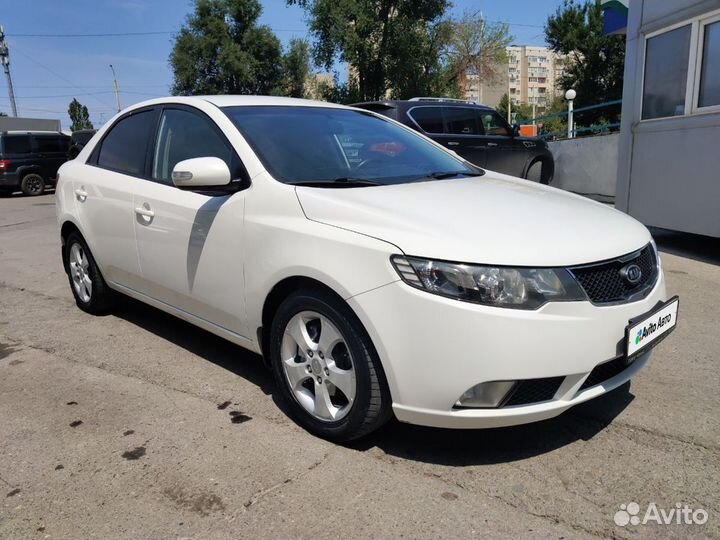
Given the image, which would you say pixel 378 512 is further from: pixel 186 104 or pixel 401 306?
pixel 186 104

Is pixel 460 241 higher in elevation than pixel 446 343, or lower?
higher

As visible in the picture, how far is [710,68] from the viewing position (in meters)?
6.47

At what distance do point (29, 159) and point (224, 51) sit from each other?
16.4 meters

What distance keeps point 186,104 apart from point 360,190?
4.83 ft

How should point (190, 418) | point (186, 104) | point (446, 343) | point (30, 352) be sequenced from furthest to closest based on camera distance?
point (30, 352) < point (186, 104) < point (190, 418) < point (446, 343)

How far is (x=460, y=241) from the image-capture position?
2383mm

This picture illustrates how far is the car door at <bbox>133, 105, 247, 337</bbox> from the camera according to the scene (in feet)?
10.3

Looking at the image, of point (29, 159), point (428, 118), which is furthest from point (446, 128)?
point (29, 159)

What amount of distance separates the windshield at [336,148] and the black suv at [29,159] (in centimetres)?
1723

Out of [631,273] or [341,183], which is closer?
[631,273]

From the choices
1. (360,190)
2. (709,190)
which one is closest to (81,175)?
(360,190)

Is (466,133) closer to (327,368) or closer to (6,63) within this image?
(327,368)

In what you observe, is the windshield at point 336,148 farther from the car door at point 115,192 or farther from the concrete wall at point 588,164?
the concrete wall at point 588,164

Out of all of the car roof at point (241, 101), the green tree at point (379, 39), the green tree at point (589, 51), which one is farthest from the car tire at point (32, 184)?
the green tree at point (589, 51)
